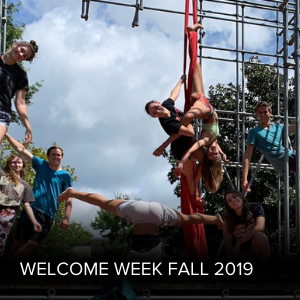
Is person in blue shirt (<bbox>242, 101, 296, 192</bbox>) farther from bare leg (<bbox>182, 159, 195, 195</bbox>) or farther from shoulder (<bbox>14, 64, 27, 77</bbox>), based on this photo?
shoulder (<bbox>14, 64, 27, 77</bbox>)

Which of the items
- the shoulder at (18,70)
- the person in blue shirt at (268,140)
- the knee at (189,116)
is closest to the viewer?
the shoulder at (18,70)

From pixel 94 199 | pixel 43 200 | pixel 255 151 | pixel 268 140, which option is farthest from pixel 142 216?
pixel 255 151

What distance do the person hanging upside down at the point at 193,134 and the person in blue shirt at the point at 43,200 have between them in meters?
0.93

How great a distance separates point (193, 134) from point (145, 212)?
4.40 feet

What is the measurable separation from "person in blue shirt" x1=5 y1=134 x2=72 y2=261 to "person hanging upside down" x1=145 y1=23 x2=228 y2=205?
3.05 feet

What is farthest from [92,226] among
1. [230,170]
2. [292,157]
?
[292,157]

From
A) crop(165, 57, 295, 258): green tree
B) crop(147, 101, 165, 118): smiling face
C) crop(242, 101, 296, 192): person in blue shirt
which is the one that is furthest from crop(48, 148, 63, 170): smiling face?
crop(165, 57, 295, 258): green tree

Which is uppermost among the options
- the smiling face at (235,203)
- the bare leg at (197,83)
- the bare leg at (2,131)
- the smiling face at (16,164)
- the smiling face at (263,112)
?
the bare leg at (197,83)

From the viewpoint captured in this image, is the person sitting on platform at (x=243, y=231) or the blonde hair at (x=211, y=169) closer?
the person sitting on platform at (x=243, y=231)

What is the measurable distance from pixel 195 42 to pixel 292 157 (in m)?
1.46

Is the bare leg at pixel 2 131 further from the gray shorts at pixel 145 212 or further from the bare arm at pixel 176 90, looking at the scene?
the bare arm at pixel 176 90

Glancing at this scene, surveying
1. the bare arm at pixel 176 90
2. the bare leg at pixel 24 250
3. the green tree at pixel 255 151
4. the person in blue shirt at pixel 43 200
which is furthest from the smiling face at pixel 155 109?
the green tree at pixel 255 151

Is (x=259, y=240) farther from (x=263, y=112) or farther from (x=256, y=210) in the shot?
(x=263, y=112)

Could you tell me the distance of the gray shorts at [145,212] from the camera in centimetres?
384
